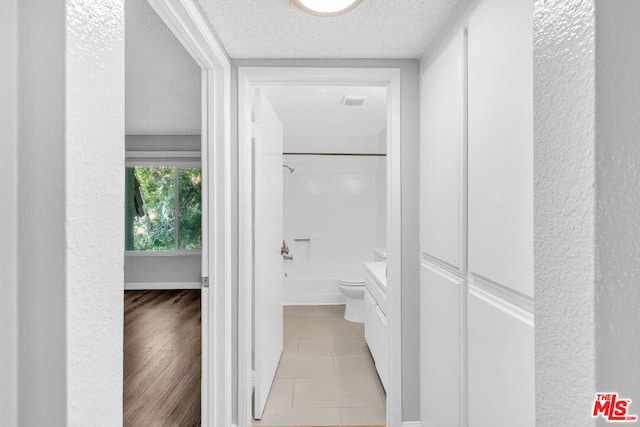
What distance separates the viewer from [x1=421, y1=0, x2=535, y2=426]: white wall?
1.07 metres

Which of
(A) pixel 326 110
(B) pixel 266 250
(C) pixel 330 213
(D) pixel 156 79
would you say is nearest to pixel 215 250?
(B) pixel 266 250

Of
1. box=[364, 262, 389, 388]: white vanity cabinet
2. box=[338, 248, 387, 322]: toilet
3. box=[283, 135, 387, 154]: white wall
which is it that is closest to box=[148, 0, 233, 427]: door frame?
box=[364, 262, 389, 388]: white vanity cabinet

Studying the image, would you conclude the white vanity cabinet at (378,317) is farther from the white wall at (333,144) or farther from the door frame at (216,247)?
the white wall at (333,144)

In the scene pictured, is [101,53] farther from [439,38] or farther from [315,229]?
[315,229]

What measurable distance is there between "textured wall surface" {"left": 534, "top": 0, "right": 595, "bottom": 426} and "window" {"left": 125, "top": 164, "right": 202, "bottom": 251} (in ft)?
17.9

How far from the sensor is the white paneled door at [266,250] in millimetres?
2207

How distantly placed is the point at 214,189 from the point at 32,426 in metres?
1.39

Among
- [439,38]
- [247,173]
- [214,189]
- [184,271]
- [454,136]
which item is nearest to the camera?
[454,136]

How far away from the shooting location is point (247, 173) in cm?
212

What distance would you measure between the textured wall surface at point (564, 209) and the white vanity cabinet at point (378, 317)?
62.5 inches

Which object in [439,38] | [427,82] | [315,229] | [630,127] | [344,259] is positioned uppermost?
[439,38]

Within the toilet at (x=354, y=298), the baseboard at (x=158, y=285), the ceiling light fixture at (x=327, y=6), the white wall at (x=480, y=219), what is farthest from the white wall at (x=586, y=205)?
the baseboard at (x=158, y=285)

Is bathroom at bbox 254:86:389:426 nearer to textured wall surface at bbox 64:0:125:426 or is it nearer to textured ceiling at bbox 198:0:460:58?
textured ceiling at bbox 198:0:460:58

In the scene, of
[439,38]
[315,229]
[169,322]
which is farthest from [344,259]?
[439,38]
